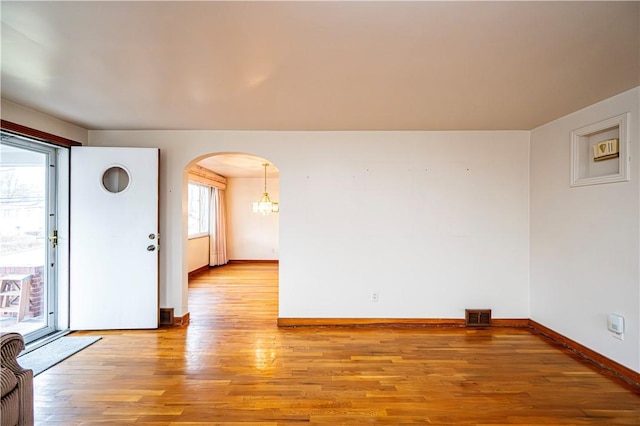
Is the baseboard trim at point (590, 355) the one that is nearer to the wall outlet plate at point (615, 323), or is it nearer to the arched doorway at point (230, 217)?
the wall outlet plate at point (615, 323)

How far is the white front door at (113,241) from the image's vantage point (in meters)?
3.58

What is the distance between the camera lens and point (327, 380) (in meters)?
2.55

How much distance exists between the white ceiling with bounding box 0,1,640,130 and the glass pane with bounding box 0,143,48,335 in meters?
0.63

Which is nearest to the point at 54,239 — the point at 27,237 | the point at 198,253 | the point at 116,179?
the point at 27,237

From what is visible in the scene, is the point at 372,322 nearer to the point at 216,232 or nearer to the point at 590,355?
the point at 590,355

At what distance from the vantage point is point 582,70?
86.3 inches

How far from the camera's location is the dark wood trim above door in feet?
9.12

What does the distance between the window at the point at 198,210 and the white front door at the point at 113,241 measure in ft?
12.2

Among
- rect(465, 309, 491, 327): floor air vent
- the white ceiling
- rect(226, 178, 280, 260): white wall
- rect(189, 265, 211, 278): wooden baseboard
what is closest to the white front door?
the white ceiling

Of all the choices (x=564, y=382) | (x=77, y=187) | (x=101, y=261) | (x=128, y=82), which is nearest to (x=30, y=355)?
(x=101, y=261)

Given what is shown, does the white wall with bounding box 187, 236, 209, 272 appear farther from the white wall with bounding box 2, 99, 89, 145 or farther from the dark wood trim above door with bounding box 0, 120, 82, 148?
the dark wood trim above door with bounding box 0, 120, 82, 148

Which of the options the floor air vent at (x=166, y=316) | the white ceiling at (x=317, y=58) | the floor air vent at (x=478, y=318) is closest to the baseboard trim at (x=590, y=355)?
the floor air vent at (x=478, y=318)

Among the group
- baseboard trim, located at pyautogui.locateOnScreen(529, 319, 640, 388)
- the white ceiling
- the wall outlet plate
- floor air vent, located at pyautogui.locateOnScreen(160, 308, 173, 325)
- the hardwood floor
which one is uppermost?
the white ceiling

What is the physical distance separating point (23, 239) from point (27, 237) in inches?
2.1
